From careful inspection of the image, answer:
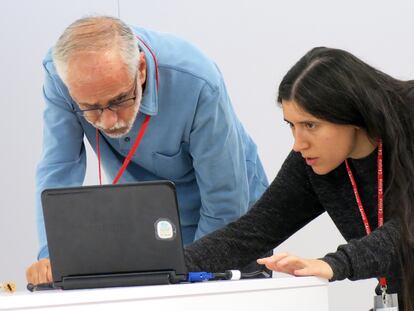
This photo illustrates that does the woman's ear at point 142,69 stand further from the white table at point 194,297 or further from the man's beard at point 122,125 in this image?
the white table at point 194,297

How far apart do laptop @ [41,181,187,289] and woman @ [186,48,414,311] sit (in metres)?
0.36

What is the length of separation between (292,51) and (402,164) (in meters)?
1.87

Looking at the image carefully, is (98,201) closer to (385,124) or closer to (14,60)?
(385,124)

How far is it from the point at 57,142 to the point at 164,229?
0.88 metres

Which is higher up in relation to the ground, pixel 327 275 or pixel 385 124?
pixel 385 124

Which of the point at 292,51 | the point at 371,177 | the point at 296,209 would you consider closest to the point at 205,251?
the point at 296,209

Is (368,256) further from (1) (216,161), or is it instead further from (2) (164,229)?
(1) (216,161)

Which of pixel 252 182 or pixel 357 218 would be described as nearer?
pixel 357 218

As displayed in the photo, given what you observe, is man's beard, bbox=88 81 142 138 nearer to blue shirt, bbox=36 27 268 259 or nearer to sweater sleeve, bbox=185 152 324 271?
blue shirt, bbox=36 27 268 259

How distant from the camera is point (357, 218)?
1.95 meters

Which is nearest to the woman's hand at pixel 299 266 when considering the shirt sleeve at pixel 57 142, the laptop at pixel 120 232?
the laptop at pixel 120 232

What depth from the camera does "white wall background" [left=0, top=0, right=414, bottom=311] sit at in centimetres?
357

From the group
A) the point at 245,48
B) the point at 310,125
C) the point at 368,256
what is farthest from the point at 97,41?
the point at 245,48

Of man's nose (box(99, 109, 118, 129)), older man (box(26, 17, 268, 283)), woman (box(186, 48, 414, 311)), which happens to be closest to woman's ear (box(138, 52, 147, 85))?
older man (box(26, 17, 268, 283))
